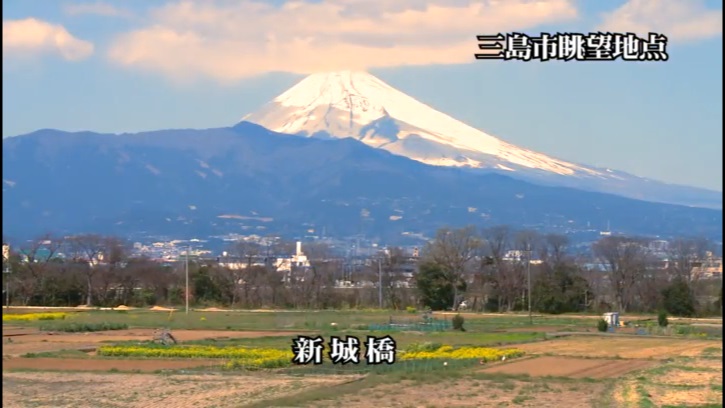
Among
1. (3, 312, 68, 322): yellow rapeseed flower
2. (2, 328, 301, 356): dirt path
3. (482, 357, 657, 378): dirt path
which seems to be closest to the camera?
(482, 357, 657, 378): dirt path

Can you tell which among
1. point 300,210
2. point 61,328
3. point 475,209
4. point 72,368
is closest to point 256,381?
point 72,368

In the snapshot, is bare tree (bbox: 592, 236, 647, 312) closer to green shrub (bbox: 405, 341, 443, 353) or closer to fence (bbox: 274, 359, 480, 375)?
green shrub (bbox: 405, 341, 443, 353)

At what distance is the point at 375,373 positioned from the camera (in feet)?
75.4

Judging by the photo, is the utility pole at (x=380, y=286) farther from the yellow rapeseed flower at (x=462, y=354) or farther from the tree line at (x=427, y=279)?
the yellow rapeseed flower at (x=462, y=354)

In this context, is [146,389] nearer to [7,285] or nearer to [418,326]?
[418,326]

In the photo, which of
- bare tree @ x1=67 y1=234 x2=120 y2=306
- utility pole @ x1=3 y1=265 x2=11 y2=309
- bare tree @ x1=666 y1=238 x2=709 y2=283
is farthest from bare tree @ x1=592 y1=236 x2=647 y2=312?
utility pole @ x1=3 y1=265 x2=11 y2=309

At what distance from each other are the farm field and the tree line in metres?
19.9

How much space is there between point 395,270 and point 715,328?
100.0ft

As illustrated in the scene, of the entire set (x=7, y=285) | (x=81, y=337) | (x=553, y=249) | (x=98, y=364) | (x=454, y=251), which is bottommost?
(x=98, y=364)

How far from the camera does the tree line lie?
5981 centimetres

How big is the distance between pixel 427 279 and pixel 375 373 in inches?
1514

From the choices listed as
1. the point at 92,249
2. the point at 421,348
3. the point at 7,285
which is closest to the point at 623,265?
the point at 421,348

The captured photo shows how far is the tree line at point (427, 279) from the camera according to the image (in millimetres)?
59812

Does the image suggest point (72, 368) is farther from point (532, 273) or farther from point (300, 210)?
point (300, 210)
